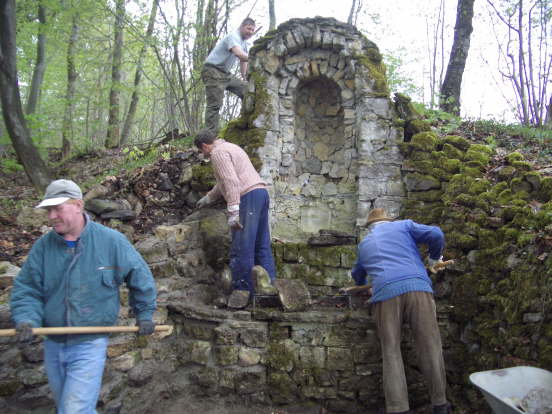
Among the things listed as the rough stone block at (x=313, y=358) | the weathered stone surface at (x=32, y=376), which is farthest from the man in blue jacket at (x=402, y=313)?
the weathered stone surface at (x=32, y=376)

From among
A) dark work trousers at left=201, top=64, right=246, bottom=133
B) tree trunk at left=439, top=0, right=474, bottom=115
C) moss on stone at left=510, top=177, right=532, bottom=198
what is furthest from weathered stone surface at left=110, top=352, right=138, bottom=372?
tree trunk at left=439, top=0, right=474, bottom=115

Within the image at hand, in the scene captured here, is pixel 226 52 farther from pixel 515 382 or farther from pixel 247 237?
pixel 515 382

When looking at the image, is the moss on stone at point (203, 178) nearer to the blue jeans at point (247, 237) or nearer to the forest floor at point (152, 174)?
the forest floor at point (152, 174)

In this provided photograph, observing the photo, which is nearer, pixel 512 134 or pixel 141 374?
pixel 141 374

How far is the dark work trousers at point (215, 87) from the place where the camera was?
6.17m

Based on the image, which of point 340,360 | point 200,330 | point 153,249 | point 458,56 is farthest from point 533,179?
point 458,56

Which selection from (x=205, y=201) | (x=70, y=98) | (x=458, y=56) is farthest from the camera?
(x=70, y=98)

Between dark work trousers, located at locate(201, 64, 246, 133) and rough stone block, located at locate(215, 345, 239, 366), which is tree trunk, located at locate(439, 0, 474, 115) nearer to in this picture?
dark work trousers, located at locate(201, 64, 246, 133)

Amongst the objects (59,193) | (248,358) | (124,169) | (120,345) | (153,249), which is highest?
(124,169)

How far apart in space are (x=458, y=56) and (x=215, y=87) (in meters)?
5.34

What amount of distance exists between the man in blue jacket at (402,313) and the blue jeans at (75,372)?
216 cm

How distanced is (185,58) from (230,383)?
22.0 ft

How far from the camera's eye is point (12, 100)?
261 inches

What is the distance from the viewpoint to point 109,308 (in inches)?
103
